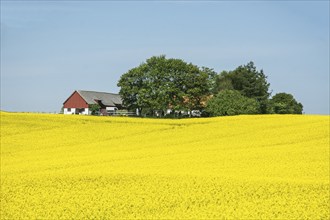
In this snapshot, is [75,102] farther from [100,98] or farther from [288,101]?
[288,101]

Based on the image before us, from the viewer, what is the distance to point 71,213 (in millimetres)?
16703

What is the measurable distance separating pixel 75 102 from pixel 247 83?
118 ft

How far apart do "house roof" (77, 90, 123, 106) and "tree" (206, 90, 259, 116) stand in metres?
33.2

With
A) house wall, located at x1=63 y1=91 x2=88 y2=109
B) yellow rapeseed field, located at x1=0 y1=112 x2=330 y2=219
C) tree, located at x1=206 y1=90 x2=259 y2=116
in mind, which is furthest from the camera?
house wall, located at x1=63 y1=91 x2=88 y2=109

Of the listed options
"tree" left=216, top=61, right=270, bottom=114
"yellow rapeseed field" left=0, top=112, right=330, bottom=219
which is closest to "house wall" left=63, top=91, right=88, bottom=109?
"tree" left=216, top=61, right=270, bottom=114

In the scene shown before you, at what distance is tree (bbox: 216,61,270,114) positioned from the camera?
114375 millimetres

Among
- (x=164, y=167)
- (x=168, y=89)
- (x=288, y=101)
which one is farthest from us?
(x=288, y=101)

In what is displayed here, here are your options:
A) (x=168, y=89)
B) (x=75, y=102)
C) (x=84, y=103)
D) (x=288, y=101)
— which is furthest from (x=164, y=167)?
(x=288, y=101)

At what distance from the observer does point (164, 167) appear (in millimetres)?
27625

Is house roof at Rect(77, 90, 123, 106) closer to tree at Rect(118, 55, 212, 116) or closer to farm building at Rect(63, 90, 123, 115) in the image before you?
farm building at Rect(63, 90, 123, 115)

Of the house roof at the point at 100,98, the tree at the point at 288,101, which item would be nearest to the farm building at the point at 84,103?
the house roof at the point at 100,98

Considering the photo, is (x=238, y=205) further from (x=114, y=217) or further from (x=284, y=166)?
(x=284, y=166)

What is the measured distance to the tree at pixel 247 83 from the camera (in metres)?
114

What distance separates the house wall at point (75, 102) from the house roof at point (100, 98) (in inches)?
29.0
